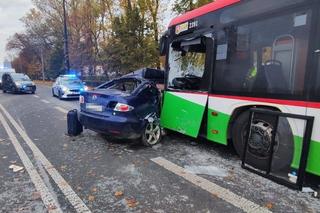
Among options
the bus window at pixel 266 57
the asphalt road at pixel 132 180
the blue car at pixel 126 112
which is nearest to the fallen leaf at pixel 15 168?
the asphalt road at pixel 132 180

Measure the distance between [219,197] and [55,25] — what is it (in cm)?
4181

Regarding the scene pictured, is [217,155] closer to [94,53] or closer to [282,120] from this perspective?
[282,120]

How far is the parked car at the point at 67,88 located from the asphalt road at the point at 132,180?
10708 millimetres

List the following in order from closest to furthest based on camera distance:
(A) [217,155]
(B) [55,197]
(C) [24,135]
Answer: (B) [55,197], (A) [217,155], (C) [24,135]

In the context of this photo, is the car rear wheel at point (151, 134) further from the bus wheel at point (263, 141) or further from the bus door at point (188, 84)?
the bus wheel at point (263, 141)

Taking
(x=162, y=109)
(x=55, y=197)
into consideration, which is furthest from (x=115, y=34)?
(x=55, y=197)

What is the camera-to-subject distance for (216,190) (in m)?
4.00

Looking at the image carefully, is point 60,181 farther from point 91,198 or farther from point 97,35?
point 97,35

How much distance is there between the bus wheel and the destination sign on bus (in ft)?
7.64

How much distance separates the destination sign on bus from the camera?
601 cm

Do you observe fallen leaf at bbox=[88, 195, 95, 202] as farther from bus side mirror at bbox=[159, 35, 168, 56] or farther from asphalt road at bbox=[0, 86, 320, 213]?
bus side mirror at bbox=[159, 35, 168, 56]

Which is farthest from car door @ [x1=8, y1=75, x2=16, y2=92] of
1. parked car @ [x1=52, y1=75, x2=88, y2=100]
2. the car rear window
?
the car rear window

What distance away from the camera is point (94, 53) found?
107 ft

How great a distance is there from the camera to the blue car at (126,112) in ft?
19.3
